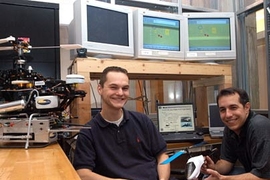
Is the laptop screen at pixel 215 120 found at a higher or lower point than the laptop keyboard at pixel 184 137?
higher

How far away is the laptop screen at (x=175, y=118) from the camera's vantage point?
2357 millimetres

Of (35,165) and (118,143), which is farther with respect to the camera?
(118,143)

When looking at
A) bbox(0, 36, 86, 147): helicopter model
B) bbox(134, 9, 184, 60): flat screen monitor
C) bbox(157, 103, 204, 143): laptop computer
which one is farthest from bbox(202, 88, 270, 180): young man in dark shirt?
bbox(0, 36, 86, 147): helicopter model

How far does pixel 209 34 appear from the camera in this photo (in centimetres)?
239

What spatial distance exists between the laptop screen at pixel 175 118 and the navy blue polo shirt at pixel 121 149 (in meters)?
0.73

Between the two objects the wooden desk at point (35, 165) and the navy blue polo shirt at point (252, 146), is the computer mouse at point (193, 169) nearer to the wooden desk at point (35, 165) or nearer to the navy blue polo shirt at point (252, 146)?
the navy blue polo shirt at point (252, 146)

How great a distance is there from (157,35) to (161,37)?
1.9 inches

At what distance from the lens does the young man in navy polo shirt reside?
146 centimetres

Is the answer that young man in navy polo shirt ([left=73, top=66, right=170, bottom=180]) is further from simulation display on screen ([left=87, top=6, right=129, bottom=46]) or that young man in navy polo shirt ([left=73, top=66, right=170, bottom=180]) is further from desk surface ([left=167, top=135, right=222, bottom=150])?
simulation display on screen ([left=87, top=6, right=129, bottom=46])

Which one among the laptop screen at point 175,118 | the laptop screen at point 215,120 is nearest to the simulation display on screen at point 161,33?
the laptop screen at point 175,118

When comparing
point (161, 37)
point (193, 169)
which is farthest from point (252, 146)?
point (161, 37)

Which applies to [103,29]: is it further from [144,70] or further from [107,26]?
[144,70]

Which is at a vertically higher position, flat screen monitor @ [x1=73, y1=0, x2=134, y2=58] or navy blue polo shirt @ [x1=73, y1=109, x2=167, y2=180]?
flat screen monitor @ [x1=73, y1=0, x2=134, y2=58]

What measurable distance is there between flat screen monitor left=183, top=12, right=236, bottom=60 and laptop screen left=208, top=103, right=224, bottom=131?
1.56ft
